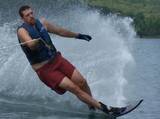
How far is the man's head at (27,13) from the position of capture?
33.2 ft

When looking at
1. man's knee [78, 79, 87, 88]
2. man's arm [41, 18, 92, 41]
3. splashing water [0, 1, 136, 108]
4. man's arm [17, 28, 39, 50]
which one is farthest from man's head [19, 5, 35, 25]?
splashing water [0, 1, 136, 108]

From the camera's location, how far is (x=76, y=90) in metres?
10.5

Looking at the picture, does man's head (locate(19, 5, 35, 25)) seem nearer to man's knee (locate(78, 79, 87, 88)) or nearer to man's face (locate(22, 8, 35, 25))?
man's face (locate(22, 8, 35, 25))

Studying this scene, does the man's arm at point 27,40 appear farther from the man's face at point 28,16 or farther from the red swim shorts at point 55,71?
the red swim shorts at point 55,71

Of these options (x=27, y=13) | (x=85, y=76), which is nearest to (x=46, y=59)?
(x=27, y=13)

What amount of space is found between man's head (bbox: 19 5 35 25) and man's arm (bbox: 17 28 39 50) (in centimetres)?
18

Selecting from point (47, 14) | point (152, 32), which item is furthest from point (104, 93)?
point (152, 32)

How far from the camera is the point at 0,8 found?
31.0m

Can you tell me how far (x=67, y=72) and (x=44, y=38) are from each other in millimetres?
715

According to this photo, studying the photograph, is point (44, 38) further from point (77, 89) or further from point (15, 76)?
point (15, 76)

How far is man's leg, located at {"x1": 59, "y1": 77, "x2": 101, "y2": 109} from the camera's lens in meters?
10.4

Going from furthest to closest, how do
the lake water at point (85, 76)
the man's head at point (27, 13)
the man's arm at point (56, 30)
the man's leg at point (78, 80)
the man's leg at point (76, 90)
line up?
1. the lake water at point (85, 76)
2. the man's arm at point (56, 30)
3. the man's leg at point (78, 80)
4. the man's leg at point (76, 90)
5. the man's head at point (27, 13)

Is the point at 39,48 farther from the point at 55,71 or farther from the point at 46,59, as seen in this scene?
the point at 55,71

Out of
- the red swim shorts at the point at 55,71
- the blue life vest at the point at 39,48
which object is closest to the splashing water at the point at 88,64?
the red swim shorts at the point at 55,71
